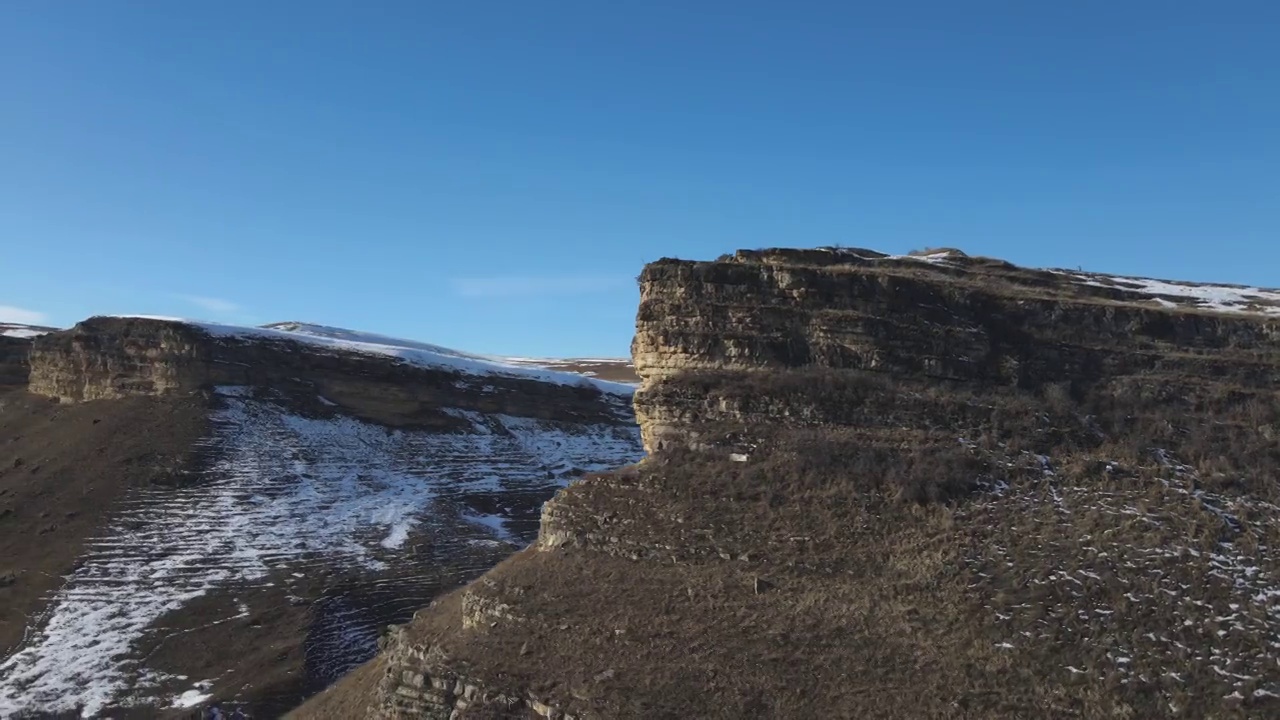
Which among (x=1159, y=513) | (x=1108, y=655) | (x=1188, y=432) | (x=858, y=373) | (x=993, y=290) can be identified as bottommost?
(x=1108, y=655)

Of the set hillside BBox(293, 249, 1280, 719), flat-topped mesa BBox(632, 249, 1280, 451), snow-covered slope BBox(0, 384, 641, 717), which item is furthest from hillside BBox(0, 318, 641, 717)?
flat-topped mesa BBox(632, 249, 1280, 451)

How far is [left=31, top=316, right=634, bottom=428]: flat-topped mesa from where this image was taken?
181 feet

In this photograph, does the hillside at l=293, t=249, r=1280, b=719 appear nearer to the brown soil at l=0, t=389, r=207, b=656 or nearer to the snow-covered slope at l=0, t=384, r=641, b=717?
the snow-covered slope at l=0, t=384, r=641, b=717

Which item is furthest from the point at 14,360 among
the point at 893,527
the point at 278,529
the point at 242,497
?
the point at 893,527

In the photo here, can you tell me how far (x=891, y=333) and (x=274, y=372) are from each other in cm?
4717

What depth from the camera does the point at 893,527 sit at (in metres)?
19.8

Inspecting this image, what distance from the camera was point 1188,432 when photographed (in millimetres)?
22703

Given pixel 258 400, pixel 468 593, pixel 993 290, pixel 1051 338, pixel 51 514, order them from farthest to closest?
pixel 258 400 → pixel 51 514 → pixel 993 290 → pixel 1051 338 → pixel 468 593

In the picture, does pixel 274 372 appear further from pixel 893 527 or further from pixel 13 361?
pixel 893 527

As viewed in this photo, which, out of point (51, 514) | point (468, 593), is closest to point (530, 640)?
point (468, 593)

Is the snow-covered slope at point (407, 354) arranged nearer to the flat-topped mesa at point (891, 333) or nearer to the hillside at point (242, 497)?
the hillside at point (242, 497)

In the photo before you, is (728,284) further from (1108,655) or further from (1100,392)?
(1108,655)

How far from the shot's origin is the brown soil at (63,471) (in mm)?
37156

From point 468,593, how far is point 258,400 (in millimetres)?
40316
